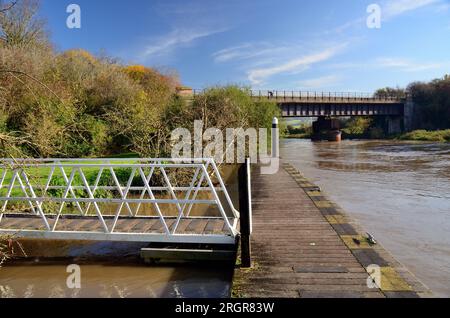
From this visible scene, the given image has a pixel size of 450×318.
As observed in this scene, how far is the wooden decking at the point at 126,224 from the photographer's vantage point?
6859mm

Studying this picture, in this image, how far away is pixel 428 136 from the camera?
45.8m

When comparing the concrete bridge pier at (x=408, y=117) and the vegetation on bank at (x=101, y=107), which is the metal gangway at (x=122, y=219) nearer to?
the vegetation on bank at (x=101, y=107)

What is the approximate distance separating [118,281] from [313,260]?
11.1 ft

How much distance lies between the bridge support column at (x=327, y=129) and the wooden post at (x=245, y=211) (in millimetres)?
48878

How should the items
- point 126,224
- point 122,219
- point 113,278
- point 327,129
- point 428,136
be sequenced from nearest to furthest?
1. point 113,278
2. point 126,224
3. point 122,219
4. point 428,136
5. point 327,129

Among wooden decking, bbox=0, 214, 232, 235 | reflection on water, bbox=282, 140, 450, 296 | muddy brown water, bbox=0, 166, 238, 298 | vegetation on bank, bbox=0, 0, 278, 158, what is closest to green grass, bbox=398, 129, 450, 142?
reflection on water, bbox=282, 140, 450, 296

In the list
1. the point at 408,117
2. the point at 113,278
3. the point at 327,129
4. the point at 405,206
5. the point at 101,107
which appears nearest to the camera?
the point at 113,278

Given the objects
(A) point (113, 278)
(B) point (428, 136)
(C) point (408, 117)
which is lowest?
(A) point (113, 278)

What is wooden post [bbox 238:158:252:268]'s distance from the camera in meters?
5.45

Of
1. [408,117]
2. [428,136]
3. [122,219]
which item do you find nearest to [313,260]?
[122,219]

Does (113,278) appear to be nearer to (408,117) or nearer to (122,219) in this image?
(122,219)

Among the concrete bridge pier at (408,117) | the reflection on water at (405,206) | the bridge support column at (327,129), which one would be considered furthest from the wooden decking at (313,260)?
the concrete bridge pier at (408,117)

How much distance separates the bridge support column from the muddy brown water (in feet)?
159

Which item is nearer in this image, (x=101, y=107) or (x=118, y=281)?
(x=118, y=281)
